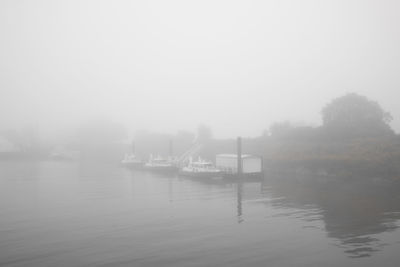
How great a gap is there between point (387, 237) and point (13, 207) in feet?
102

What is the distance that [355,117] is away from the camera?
73062 mm

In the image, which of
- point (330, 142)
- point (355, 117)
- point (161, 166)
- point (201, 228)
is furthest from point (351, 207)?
point (355, 117)

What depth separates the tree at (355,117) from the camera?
Answer: 2653 inches

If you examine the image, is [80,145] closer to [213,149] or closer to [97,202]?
[213,149]

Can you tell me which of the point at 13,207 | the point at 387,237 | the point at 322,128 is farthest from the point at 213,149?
the point at 387,237

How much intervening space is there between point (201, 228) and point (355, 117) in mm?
59311

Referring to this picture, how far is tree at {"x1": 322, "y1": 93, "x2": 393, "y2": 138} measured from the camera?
2653 inches

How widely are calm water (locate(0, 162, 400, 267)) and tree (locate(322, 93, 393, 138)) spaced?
2850 centimetres

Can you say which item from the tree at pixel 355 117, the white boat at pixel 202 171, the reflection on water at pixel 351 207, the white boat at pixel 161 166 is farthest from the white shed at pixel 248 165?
the tree at pixel 355 117

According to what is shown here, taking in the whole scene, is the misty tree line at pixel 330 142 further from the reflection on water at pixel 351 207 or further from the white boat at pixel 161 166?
the white boat at pixel 161 166

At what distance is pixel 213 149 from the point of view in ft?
284

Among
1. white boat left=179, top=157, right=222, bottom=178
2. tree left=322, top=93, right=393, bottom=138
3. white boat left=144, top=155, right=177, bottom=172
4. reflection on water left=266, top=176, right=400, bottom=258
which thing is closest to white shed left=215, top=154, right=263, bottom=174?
white boat left=179, top=157, right=222, bottom=178

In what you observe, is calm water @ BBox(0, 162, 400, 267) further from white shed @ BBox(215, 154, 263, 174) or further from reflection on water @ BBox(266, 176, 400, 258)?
white shed @ BBox(215, 154, 263, 174)

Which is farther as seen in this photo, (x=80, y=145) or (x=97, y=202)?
(x=80, y=145)
